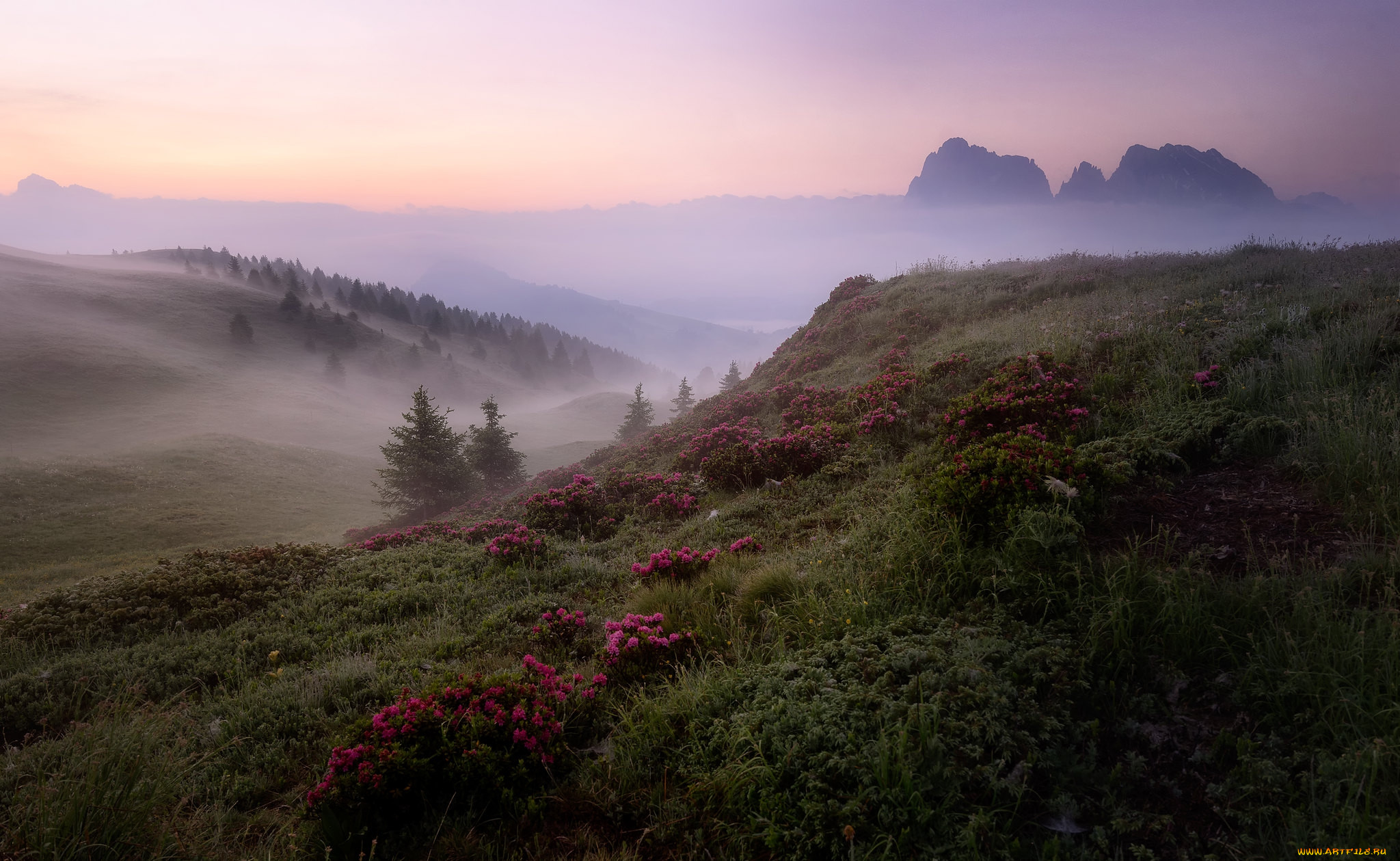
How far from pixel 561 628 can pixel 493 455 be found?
95.8 ft

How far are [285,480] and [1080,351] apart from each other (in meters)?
40.2

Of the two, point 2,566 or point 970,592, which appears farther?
point 2,566

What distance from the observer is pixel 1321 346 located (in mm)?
6238

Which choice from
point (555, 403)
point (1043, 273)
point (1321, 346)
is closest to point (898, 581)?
point (1321, 346)

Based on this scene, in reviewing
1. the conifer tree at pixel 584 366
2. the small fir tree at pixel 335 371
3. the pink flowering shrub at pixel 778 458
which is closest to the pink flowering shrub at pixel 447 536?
the pink flowering shrub at pixel 778 458

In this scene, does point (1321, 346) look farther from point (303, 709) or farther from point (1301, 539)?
point (303, 709)

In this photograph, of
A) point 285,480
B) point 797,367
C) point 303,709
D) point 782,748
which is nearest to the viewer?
point 782,748

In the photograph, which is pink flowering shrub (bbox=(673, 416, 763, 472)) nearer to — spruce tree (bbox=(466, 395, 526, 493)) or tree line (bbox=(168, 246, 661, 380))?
spruce tree (bbox=(466, 395, 526, 493))

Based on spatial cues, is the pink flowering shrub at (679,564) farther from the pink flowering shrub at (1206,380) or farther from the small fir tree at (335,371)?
the small fir tree at (335,371)

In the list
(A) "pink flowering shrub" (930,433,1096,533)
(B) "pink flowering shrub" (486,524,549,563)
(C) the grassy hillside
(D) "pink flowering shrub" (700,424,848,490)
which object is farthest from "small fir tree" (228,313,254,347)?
(A) "pink flowering shrub" (930,433,1096,533)

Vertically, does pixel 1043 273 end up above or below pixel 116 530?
above

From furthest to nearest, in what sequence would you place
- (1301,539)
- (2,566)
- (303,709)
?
(2,566), (303,709), (1301,539)

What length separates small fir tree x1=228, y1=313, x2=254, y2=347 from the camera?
3014 inches

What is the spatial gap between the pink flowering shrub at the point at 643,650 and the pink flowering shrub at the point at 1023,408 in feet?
16.0
